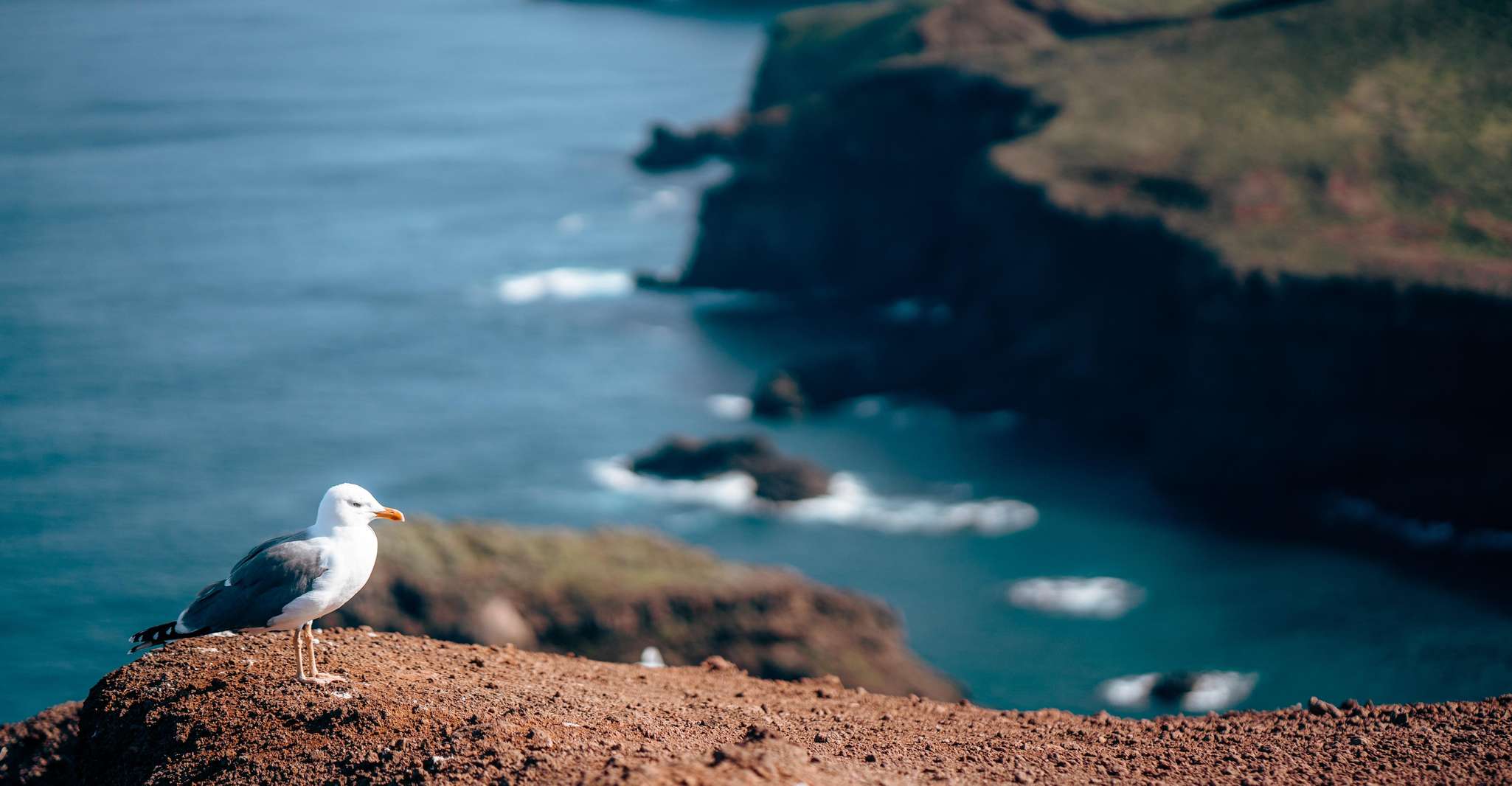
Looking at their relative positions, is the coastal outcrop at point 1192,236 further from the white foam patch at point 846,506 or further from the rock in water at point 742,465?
the rock in water at point 742,465

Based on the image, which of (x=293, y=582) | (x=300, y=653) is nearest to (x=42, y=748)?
(x=300, y=653)

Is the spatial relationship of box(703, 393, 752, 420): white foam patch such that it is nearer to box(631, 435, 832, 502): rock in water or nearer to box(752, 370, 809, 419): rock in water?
box(752, 370, 809, 419): rock in water

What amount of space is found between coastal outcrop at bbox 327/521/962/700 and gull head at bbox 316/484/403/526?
81.9ft

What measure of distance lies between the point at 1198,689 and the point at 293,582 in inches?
1784

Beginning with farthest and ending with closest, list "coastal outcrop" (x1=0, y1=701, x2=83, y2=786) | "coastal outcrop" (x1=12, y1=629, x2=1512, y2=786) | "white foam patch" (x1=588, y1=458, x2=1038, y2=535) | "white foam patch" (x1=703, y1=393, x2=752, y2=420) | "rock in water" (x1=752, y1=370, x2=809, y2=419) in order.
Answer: "white foam patch" (x1=703, y1=393, x2=752, y2=420)
"rock in water" (x1=752, y1=370, x2=809, y2=419)
"white foam patch" (x1=588, y1=458, x2=1038, y2=535)
"coastal outcrop" (x1=0, y1=701, x2=83, y2=786)
"coastal outcrop" (x1=12, y1=629, x2=1512, y2=786)

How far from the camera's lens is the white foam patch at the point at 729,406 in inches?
3314

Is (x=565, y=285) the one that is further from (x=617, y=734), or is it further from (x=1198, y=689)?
(x=617, y=734)

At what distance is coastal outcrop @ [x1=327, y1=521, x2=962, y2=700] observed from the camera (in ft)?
133

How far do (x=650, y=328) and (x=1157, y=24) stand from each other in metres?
45.7

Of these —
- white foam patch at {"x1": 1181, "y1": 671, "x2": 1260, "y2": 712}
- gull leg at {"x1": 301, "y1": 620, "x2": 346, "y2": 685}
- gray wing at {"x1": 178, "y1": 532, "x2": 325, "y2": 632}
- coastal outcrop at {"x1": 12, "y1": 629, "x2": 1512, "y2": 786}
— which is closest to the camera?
coastal outcrop at {"x1": 12, "y1": 629, "x2": 1512, "y2": 786}

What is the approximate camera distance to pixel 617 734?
1358 cm

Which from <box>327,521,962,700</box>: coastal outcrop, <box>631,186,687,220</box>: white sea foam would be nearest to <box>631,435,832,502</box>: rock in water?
<box>327,521,962,700</box>: coastal outcrop

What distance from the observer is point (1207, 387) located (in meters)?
73.2

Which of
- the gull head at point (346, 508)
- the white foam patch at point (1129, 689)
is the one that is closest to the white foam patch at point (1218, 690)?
the white foam patch at point (1129, 689)
